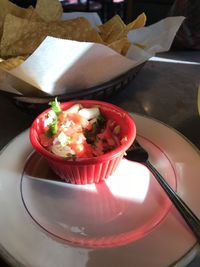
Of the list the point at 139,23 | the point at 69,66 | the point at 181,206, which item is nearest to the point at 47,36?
the point at 69,66

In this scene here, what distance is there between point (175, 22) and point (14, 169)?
58 cm

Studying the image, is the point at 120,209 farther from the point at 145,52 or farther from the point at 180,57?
the point at 180,57

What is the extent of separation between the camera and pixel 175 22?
920 mm

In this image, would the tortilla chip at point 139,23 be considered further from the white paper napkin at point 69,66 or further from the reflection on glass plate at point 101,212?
the reflection on glass plate at point 101,212

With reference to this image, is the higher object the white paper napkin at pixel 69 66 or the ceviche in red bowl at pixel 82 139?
the white paper napkin at pixel 69 66

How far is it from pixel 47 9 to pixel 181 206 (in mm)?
802

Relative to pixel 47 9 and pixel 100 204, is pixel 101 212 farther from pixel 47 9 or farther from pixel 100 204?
pixel 47 9

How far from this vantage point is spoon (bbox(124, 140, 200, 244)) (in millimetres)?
484

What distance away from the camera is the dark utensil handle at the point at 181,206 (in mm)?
479

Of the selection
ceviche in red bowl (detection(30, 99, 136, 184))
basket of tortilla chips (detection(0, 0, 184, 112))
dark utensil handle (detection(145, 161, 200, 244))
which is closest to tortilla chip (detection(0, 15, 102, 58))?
basket of tortilla chips (detection(0, 0, 184, 112))

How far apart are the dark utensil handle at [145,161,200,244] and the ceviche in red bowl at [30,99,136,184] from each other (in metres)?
0.08

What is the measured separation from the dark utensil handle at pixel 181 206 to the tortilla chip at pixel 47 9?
2.24 ft

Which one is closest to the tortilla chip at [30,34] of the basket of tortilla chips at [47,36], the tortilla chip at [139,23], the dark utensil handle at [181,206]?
the basket of tortilla chips at [47,36]

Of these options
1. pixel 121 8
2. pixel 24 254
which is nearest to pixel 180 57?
pixel 24 254
